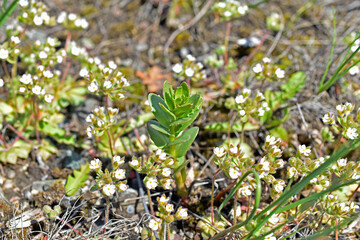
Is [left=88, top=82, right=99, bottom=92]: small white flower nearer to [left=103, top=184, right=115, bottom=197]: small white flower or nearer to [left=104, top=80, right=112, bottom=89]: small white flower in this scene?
[left=104, top=80, right=112, bottom=89]: small white flower

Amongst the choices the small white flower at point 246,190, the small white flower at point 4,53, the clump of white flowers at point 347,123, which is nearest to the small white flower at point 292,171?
the small white flower at point 246,190

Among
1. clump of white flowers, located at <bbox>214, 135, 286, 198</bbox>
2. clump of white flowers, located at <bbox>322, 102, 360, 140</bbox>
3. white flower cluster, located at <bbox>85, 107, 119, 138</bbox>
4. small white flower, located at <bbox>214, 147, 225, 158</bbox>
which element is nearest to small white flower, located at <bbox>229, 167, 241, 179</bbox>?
clump of white flowers, located at <bbox>214, 135, 286, 198</bbox>

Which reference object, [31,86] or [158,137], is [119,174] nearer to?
[158,137]

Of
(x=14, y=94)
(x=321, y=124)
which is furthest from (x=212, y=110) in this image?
(x=14, y=94)

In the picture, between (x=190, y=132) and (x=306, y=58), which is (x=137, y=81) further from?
(x=306, y=58)

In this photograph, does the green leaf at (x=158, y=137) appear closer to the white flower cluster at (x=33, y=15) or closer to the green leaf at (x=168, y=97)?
the green leaf at (x=168, y=97)

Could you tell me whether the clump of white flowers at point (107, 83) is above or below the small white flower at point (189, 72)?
above

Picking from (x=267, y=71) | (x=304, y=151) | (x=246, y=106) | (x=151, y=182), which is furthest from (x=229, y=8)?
(x=151, y=182)
